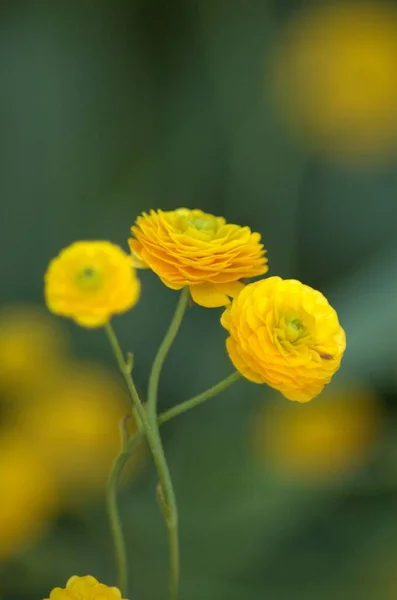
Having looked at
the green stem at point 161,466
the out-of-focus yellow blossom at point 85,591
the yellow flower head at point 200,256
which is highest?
the yellow flower head at point 200,256

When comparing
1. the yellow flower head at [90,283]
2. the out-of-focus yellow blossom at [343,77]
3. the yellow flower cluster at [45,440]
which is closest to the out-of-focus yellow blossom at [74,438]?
the yellow flower cluster at [45,440]

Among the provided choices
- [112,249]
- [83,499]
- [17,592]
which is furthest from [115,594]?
[83,499]

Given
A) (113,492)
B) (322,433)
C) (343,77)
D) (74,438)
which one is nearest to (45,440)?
(74,438)

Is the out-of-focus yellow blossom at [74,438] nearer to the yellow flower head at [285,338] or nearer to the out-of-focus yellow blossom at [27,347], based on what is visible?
the out-of-focus yellow blossom at [27,347]

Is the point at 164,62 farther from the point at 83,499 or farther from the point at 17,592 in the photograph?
the point at 17,592

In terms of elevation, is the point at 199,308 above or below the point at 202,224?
below

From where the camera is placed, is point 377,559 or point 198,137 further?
point 198,137

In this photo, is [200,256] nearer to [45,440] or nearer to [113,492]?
[113,492]

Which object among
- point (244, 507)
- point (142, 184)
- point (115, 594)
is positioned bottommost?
point (244, 507)
